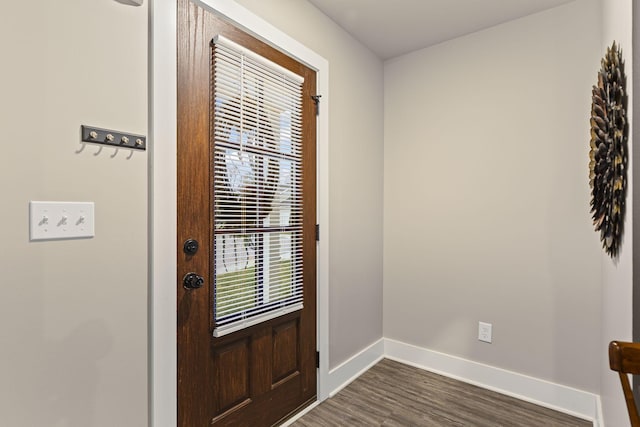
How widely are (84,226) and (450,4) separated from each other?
238cm

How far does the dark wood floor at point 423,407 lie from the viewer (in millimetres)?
1965

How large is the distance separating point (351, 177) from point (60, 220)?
1815mm

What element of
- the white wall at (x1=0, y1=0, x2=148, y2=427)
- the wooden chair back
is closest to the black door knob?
the white wall at (x1=0, y1=0, x2=148, y2=427)

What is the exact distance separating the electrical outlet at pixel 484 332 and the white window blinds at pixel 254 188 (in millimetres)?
1388

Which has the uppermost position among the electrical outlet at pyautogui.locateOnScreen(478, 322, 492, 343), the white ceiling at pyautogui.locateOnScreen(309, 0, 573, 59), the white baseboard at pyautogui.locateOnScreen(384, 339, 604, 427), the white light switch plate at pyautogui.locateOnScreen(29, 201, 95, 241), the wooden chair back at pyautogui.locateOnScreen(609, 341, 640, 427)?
the white ceiling at pyautogui.locateOnScreen(309, 0, 573, 59)

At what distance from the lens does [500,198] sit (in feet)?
7.71

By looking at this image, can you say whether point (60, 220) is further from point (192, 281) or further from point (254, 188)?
point (254, 188)

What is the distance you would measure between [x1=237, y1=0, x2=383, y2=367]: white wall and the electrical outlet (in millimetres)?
795

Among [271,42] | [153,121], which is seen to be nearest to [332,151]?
[271,42]

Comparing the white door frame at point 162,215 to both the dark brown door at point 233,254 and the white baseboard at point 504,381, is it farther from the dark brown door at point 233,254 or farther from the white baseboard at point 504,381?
the white baseboard at point 504,381

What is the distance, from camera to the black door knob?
4.75ft

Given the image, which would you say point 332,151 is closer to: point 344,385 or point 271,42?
point 271,42

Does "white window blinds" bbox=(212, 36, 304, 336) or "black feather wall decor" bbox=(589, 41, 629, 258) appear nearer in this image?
"black feather wall decor" bbox=(589, 41, 629, 258)

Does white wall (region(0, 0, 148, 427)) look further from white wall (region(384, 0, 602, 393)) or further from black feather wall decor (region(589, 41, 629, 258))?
white wall (region(384, 0, 602, 393))
